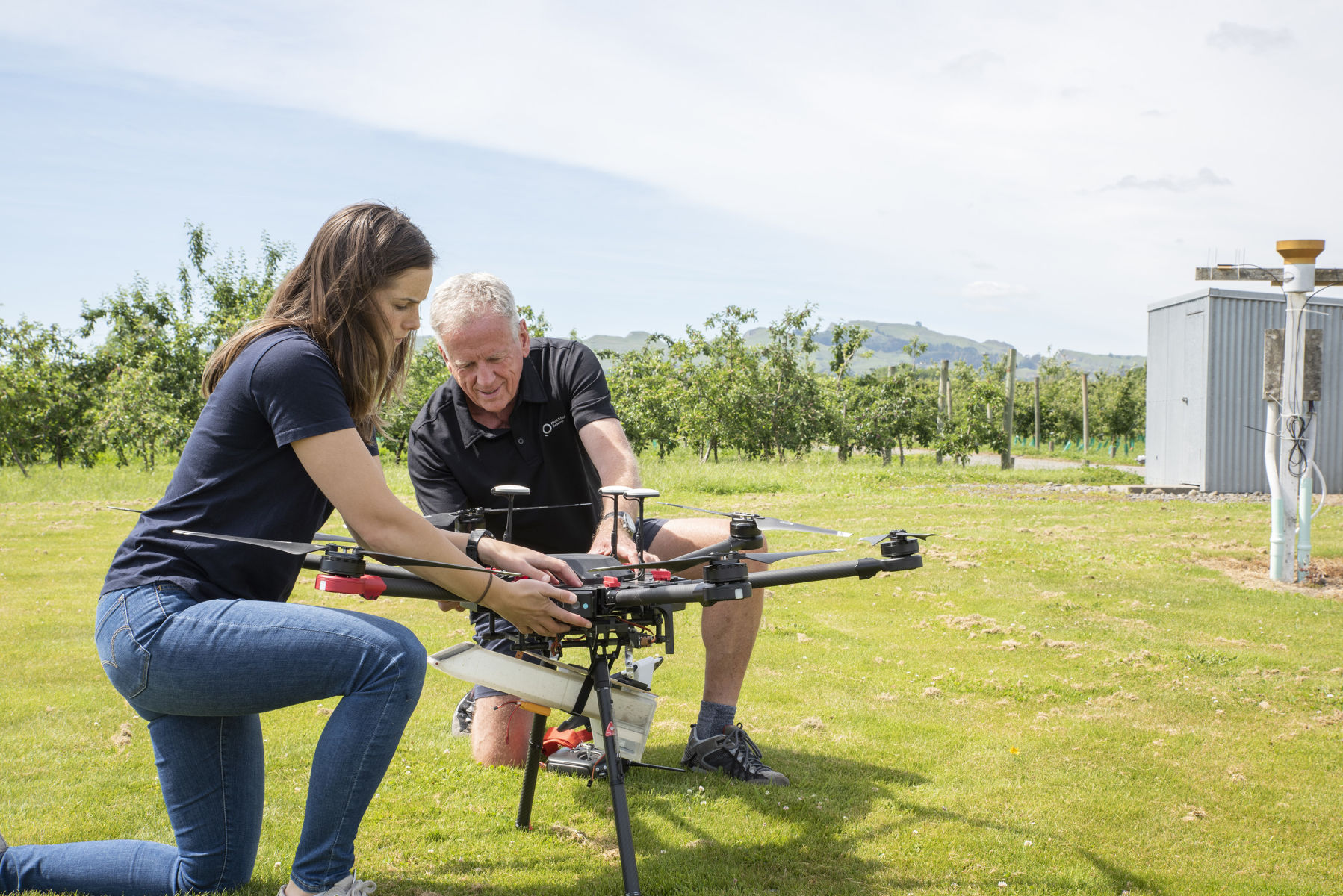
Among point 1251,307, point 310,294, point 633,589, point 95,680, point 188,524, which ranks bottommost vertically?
point 95,680

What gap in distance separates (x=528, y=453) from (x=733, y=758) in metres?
1.54

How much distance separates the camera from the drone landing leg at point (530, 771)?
325cm

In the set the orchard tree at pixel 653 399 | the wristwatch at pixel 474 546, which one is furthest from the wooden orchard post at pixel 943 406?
the wristwatch at pixel 474 546

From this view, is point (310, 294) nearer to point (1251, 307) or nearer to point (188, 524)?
point (188, 524)

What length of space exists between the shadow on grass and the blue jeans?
2.27 feet

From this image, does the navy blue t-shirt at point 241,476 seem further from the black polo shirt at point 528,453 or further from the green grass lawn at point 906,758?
the black polo shirt at point 528,453

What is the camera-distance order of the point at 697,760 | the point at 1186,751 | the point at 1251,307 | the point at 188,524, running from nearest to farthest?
the point at 188,524, the point at 697,760, the point at 1186,751, the point at 1251,307

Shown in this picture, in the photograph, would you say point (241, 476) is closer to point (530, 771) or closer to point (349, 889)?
point (349, 889)

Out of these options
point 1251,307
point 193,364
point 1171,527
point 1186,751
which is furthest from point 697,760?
point 193,364

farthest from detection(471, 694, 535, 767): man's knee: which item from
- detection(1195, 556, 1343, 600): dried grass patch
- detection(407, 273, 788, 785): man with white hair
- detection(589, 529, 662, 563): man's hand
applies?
detection(1195, 556, 1343, 600): dried grass patch

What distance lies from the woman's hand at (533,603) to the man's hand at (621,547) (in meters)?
0.86

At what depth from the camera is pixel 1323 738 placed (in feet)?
14.6

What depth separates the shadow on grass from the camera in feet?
9.85

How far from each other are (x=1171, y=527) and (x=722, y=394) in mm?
13781
